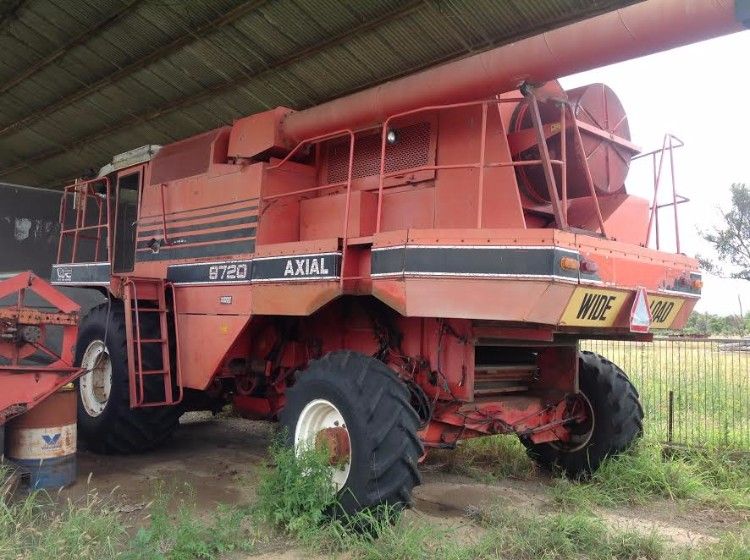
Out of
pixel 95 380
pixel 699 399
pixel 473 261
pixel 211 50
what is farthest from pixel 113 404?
pixel 699 399

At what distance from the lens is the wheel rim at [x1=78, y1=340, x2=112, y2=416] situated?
6859 mm

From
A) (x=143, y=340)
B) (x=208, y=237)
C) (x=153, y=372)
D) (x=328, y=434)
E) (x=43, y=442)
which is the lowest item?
(x=43, y=442)

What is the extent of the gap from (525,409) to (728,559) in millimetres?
1718

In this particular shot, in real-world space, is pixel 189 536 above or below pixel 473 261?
below

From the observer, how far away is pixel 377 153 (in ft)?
18.3

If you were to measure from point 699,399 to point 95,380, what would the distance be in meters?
6.88

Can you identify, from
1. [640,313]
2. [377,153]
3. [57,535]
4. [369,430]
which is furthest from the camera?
[377,153]

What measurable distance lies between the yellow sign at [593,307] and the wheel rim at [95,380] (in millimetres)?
4854

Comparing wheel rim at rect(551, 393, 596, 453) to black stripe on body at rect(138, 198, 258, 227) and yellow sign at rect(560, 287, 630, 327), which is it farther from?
black stripe on body at rect(138, 198, 258, 227)

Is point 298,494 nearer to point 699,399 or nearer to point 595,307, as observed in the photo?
point 595,307

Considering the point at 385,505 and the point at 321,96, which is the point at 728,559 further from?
the point at 321,96

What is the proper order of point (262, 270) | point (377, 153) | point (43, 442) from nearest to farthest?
point (43, 442) < point (262, 270) < point (377, 153)

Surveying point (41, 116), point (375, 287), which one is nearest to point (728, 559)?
point (375, 287)

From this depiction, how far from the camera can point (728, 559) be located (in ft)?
13.2
